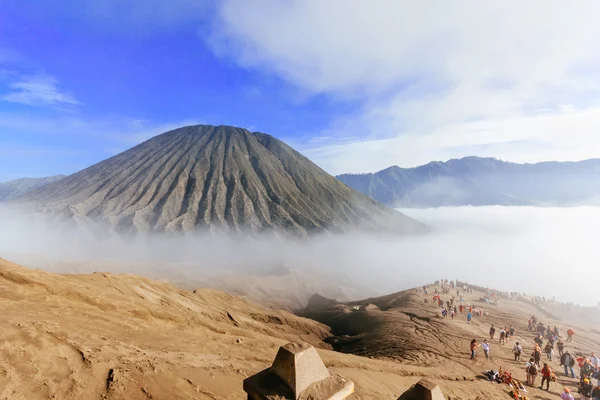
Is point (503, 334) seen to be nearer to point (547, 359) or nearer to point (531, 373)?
point (547, 359)

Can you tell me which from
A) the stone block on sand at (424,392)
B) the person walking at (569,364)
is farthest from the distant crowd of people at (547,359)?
the stone block on sand at (424,392)

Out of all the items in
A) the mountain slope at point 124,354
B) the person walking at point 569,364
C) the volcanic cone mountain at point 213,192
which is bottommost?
the person walking at point 569,364

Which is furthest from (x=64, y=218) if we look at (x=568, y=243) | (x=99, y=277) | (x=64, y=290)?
(x=568, y=243)

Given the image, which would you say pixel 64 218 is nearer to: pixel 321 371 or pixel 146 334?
pixel 146 334

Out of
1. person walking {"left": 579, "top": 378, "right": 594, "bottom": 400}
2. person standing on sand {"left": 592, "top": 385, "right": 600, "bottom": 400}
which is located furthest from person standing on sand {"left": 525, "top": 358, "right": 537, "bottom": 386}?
person standing on sand {"left": 592, "top": 385, "right": 600, "bottom": 400}

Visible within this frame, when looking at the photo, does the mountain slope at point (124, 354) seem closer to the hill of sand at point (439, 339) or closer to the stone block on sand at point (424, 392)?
the hill of sand at point (439, 339)

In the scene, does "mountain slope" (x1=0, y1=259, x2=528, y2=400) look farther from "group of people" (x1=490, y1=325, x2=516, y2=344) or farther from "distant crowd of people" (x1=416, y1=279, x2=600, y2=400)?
"group of people" (x1=490, y1=325, x2=516, y2=344)
